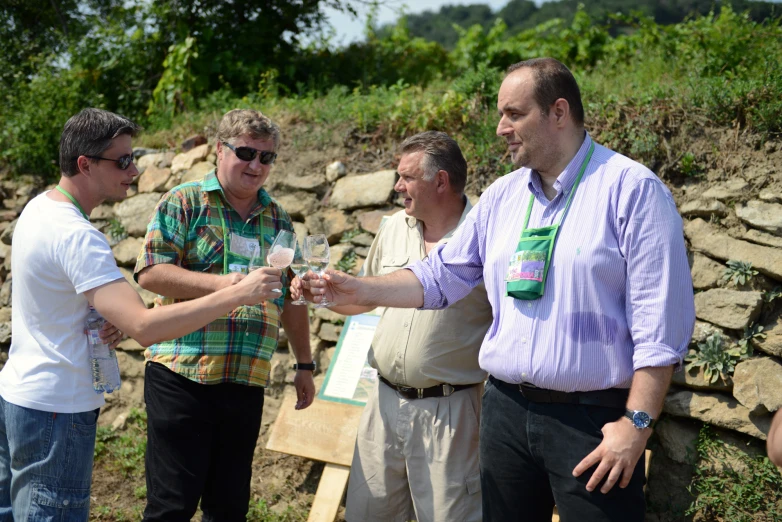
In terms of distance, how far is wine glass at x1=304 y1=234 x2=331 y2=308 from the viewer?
2.82m

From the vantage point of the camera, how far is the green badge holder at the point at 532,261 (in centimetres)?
244

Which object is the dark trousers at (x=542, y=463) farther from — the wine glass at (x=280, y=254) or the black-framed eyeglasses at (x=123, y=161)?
the black-framed eyeglasses at (x=123, y=161)

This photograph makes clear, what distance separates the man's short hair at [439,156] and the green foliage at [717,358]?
5.14 ft

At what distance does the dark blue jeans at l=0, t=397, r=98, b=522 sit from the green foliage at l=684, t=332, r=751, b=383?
301cm

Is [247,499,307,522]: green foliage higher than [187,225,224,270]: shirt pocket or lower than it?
lower

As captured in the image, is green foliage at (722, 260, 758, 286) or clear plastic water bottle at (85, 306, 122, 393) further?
green foliage at (722, 260, 758, 286)

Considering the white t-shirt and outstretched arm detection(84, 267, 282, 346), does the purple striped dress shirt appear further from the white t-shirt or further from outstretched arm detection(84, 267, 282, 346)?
the white t-shirt

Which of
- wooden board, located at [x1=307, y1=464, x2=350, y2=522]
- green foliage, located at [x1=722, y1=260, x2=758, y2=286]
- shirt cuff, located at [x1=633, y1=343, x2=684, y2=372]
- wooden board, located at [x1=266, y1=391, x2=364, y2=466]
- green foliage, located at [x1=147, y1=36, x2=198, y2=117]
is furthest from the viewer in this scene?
green foliage, located at [x1=147, y1=36, x2=198, y2=117]

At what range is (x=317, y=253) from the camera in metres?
2.82

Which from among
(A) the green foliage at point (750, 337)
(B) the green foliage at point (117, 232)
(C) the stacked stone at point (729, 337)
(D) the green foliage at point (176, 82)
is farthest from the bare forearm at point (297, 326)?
(D) the green foliage at point (176, 82)

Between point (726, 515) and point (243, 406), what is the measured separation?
7.97 feet

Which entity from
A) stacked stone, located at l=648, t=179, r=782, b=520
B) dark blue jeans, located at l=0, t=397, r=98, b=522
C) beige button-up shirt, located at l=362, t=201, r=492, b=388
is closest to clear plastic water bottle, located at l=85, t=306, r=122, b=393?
dark blue jeans, located at l=0, t=397, r=98, b=522

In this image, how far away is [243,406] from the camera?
10.9ft

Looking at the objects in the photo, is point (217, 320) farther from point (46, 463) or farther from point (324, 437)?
point (324, 437)
